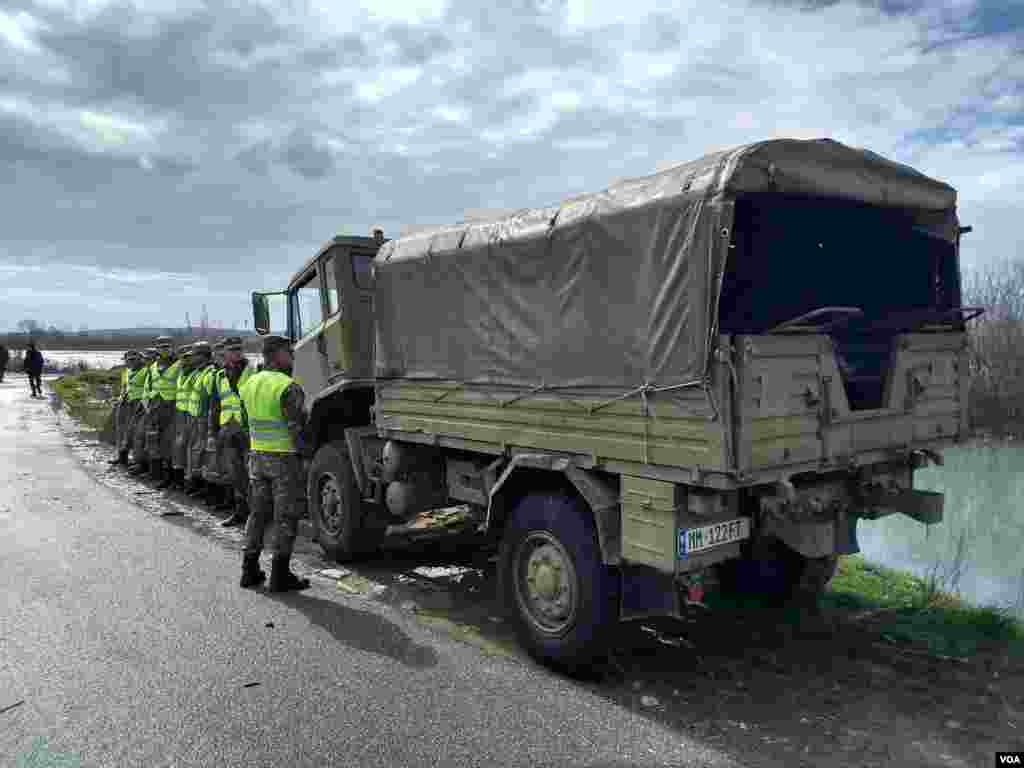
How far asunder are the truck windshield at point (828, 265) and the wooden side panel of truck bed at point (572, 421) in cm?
71

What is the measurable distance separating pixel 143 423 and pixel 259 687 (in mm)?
8293

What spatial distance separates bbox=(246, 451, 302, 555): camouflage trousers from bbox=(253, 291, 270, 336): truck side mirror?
196cm

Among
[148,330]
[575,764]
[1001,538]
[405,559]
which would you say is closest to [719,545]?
[575,764]

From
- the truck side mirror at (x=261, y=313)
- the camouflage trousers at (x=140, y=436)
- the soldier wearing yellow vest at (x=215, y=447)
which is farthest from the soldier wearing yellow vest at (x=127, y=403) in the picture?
the truck side mirror at (x=261, y=313)

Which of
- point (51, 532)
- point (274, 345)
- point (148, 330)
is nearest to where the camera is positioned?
point (274, 345)

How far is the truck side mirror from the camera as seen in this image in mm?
7457

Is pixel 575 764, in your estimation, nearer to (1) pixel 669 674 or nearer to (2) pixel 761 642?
(1) pixel 669 674

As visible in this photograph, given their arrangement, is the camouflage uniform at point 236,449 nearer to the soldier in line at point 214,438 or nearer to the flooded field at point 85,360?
the soldier in line at point 214,438

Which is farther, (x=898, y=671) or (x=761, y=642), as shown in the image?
(x=761, y=642)

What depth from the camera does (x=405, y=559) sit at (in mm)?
6781

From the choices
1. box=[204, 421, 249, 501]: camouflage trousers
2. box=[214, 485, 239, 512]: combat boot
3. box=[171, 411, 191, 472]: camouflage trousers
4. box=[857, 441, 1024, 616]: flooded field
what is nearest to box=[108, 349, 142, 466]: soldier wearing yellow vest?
box=[171, 411, 191, 472]: camouflage trousers

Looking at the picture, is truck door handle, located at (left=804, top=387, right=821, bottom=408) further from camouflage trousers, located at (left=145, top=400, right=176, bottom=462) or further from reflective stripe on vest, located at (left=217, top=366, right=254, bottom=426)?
camouflage trousers, located at (left=145, top=400, right=176, bottom=462)

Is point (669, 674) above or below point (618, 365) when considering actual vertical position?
below

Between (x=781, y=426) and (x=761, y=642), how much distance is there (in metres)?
1.83
